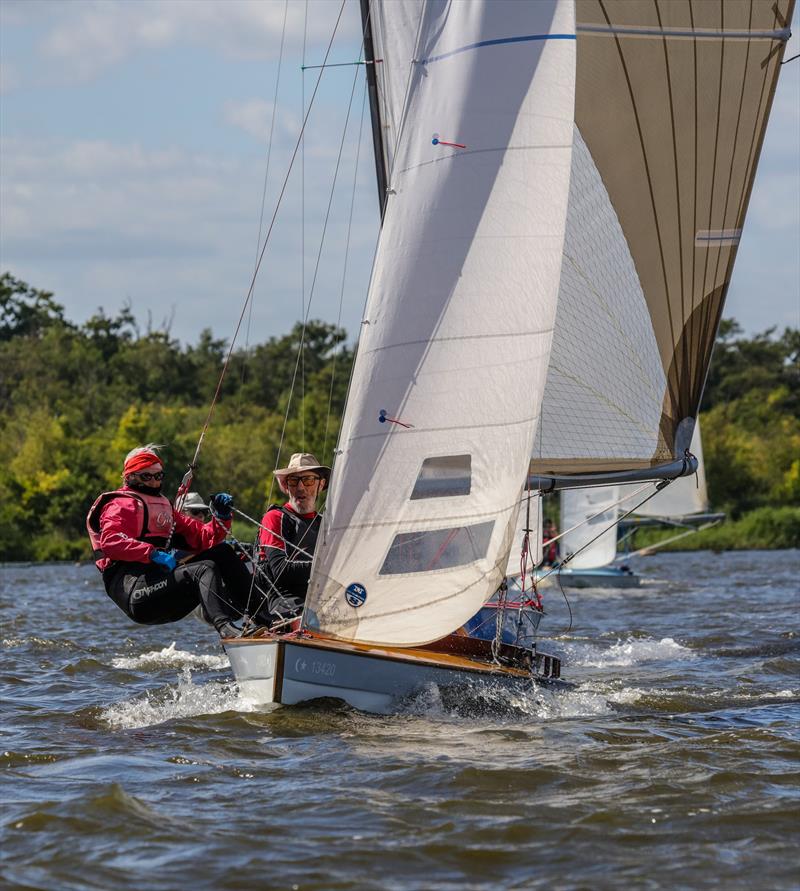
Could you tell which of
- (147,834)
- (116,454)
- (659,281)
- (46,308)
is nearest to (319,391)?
(116,454)

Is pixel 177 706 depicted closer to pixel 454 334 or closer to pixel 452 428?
pixel 452 428

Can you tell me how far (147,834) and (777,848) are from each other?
8.46ft

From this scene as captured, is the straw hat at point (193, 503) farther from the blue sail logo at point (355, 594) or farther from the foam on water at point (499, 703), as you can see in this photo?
the foam on water at point (499, 703)

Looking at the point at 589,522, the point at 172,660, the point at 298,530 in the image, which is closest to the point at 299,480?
the point at 298,530

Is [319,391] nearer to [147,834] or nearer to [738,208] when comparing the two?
[738,208]

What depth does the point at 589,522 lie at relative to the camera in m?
24.9

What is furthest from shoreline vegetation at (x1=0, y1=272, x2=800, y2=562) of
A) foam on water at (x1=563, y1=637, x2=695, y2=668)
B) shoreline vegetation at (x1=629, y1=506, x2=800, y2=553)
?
foam on water at (x1=563, y1=637, x2=695, y2=668)

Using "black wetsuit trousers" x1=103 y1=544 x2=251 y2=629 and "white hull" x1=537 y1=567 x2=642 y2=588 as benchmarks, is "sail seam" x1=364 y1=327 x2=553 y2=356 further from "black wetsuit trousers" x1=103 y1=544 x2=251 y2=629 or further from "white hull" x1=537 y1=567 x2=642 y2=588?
"white hull" x1=537 y1=567 x2=642 y2=588

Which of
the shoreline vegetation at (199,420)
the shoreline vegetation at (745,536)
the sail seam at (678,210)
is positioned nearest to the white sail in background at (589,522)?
the shoreline vegetation at (199,420)

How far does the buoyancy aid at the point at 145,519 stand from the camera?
8.98 m

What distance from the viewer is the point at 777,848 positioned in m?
5.79

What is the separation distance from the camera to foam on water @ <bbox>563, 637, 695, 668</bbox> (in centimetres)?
1321

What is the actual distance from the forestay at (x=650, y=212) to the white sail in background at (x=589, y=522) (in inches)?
584

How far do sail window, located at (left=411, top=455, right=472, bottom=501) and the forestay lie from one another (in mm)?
1721
